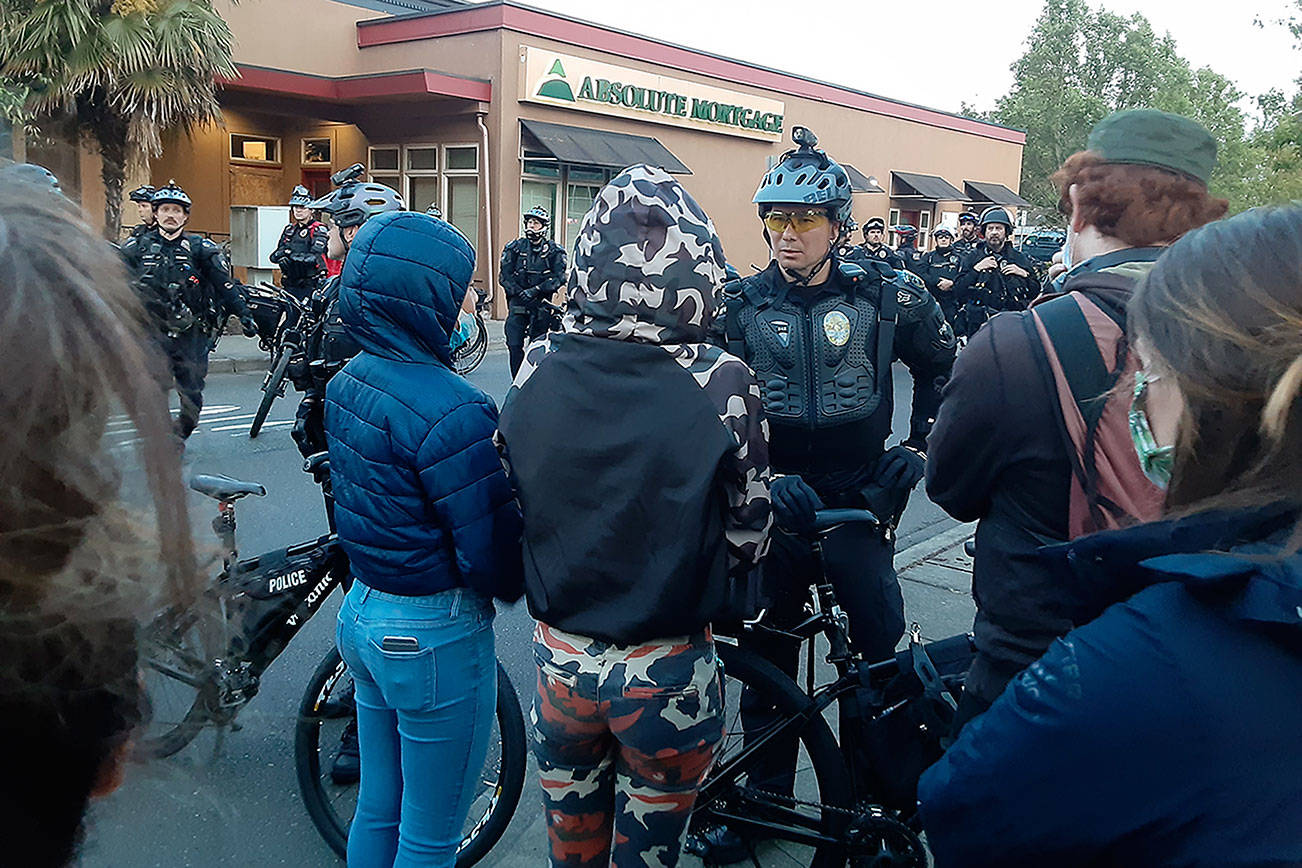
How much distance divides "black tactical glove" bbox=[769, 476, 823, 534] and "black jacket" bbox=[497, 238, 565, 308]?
10168 millimetres

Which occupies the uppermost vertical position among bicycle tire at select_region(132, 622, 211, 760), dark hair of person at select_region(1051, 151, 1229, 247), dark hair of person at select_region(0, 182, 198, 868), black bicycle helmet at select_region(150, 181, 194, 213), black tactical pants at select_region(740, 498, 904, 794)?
black bicycle helmet at select_region(150, 181, 194, 213)

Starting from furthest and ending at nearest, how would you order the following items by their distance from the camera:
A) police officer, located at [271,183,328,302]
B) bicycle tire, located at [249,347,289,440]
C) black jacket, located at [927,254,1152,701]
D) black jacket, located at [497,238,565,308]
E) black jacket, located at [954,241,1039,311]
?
black jacket, located at [497,238,565,308], black jacket, located at [954,241,1039,311], police officer, located at [271,183,328,302], bicycle tire, located at [249,347,289,440], black jacket, located at [927,254,1152,701]

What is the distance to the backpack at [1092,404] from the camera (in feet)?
6.22

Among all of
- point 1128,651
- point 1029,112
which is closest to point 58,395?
point 1128,651

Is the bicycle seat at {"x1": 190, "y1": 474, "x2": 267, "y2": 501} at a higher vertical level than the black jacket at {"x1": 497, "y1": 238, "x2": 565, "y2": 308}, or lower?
lower

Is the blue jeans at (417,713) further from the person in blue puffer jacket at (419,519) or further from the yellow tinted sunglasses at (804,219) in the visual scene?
the yellow tinted sunglasses at (804,219)

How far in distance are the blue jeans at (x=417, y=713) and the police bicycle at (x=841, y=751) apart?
75 centimetres

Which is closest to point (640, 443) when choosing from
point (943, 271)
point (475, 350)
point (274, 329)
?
point (274, 329)

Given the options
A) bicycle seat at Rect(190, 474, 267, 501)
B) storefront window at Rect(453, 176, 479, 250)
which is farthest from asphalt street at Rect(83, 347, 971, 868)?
storefront window at Rect(453, 176, 479, 250)

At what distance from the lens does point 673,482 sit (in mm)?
2018

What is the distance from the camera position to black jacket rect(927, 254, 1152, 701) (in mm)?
2014

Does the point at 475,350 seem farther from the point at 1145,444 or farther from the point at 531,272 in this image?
the point at 1145,444

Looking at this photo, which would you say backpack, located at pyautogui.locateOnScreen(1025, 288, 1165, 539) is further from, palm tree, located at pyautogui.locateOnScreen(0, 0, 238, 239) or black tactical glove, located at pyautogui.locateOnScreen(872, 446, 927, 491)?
palm tree, located at pyautogui.locateOnScreen(0, 0, 238, 239)

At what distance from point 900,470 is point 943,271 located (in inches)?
447
